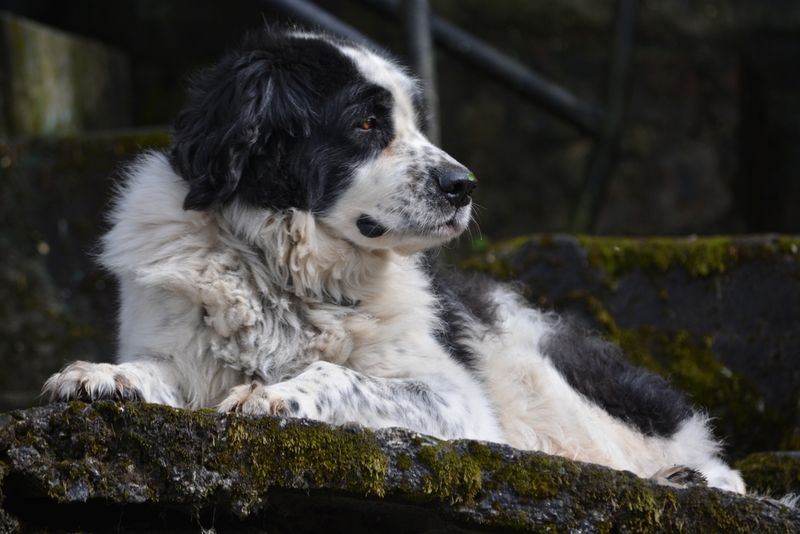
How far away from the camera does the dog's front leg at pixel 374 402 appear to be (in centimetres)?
275

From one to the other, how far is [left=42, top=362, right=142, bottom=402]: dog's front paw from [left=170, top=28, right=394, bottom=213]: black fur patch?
78 cm

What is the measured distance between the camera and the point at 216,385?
10.4 ft

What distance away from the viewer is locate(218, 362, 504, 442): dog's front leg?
275 centimetres

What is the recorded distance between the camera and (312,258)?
3414 millimetres

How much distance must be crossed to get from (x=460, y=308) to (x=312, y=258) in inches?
33.1

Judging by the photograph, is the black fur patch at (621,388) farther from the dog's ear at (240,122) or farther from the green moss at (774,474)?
the dog's ear at (240,122)

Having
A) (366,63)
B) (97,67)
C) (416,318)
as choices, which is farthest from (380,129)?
(97,67)

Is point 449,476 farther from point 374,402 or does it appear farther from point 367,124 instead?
point 367,124

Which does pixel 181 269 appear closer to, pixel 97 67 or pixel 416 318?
pixel 416 318

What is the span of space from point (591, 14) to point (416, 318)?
20.0ft

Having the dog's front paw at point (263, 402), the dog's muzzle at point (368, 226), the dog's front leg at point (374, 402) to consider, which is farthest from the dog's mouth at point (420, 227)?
the dog's front paw at point (263, 402)

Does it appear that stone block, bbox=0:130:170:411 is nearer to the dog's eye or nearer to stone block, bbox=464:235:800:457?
stone block, bbox=464:235:800:457

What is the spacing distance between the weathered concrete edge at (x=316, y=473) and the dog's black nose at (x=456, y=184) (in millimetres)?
1150

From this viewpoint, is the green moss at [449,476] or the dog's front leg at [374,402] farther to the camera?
the dog's front leg at [374,402]
